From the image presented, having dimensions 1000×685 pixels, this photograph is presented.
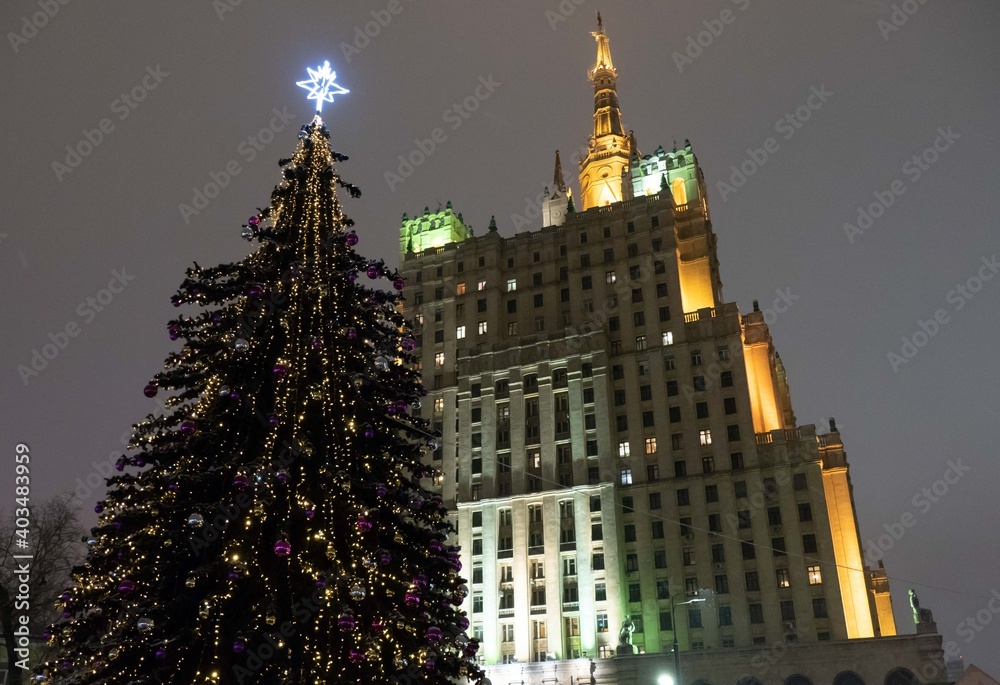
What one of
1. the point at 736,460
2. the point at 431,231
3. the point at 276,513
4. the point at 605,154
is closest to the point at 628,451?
the point at 736,460

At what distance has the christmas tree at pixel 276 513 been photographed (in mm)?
11781

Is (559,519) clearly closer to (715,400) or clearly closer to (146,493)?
(715,400)

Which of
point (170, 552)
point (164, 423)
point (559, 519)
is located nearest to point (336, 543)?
point (170, 552)

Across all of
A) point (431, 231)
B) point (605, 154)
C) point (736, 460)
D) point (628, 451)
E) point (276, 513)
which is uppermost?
point (605, 154)

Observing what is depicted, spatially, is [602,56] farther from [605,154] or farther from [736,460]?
[736,460]

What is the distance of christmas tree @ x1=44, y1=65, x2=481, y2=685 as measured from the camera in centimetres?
1178

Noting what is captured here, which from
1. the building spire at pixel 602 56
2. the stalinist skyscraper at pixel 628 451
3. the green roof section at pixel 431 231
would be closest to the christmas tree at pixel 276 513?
the stalinist skyscraper at pixel 628 451

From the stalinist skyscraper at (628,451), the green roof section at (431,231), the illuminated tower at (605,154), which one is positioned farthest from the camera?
the illuminated tower at (605,154)

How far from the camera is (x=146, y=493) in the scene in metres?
12.8

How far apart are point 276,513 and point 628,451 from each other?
61190 mm

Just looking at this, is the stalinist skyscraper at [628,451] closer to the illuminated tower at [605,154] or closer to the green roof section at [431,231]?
the green roof section at [431,231]

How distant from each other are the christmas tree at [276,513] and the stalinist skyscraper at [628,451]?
4782cm

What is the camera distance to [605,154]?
102125mm

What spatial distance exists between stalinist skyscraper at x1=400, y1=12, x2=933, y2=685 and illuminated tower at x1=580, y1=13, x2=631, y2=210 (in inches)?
377
